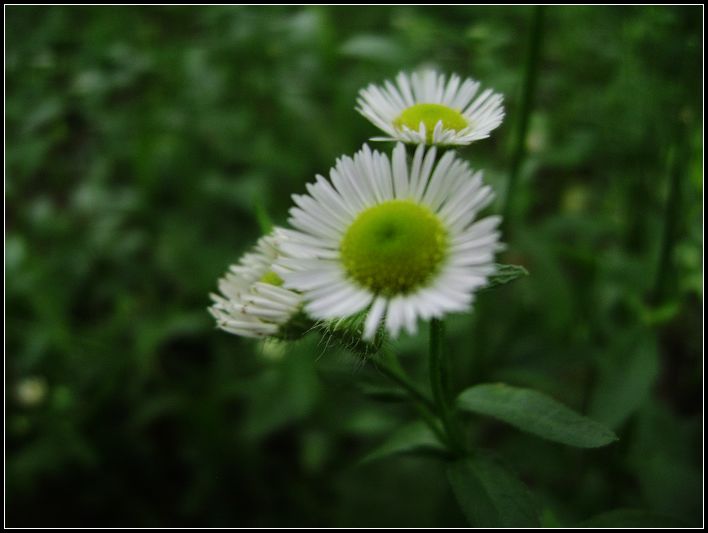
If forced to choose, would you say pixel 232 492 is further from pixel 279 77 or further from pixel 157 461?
pixel 279 77

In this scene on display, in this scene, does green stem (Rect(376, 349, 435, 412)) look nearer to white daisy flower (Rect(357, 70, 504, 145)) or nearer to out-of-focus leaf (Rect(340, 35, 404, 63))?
white daisy flower (Rect(357, 70, 504, 145))

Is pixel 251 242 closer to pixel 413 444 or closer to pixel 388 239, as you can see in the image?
pixel 413 444

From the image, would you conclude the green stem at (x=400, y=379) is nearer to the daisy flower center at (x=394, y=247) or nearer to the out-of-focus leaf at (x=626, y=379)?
the daisy flower center at (x=394, y=247)

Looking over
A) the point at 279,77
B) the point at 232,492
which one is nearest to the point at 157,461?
the point at 232,492

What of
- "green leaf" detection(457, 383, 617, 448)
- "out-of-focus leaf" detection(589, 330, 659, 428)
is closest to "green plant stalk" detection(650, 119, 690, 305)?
"out-of-focus leaf" detection(589, 330, 659, 428)

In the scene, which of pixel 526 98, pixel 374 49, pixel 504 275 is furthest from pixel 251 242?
pixel 504 275

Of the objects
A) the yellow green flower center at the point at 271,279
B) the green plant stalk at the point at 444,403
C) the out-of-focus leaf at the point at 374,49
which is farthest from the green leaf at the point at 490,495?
the out-of-focus leaf at the point at 374,49
